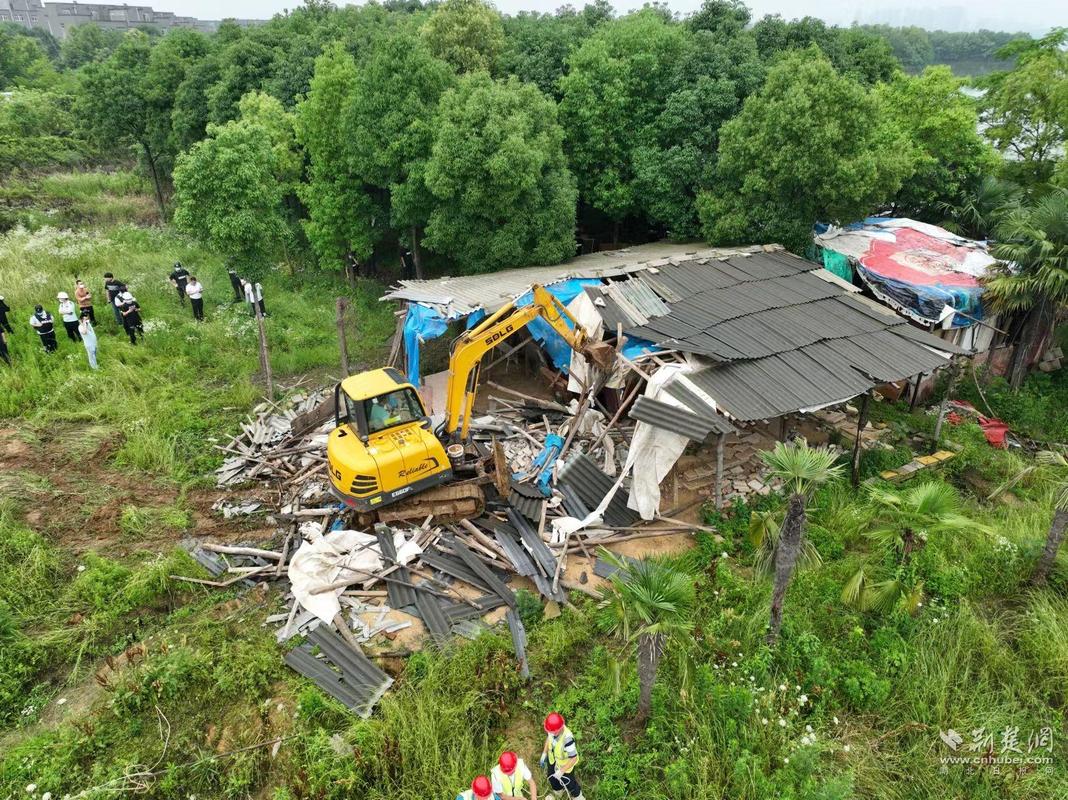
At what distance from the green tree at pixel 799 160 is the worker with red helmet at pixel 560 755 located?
14647 millimetres

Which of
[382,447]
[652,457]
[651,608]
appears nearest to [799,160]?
[652,457]

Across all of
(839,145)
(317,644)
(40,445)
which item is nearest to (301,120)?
(40,445)

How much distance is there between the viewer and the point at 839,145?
1667cm

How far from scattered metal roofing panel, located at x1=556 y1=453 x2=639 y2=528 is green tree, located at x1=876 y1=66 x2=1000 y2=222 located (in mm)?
14782

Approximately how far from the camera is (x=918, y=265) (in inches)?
677

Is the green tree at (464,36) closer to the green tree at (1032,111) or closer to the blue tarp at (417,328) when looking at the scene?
the blue tarp at (417,328)

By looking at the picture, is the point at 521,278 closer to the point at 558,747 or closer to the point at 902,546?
the point at 902,546

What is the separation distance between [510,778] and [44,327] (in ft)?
53.6

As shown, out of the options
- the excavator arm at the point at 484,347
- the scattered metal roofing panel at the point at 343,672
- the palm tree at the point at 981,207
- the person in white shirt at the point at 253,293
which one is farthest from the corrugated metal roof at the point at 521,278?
the palm tree at the point at 981,207

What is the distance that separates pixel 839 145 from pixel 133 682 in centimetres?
1816

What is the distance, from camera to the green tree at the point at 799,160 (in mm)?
16297

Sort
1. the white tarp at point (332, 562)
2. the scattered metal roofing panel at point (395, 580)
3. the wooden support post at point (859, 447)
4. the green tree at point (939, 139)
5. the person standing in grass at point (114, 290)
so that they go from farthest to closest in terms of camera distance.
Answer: the green tree at point (939, 139) < the person standing in grass at point (114, 290) < the wooden support post at point (859, 447) < the scattered metal roofing panel at point (395, 580) < the white tarp at point (332, 562)

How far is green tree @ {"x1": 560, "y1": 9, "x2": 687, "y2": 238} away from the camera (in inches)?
779

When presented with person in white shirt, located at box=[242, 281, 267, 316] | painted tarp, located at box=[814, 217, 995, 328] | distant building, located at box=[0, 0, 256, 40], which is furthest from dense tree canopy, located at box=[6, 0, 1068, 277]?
distant building, located at box=[0, 0, 256, 40]
